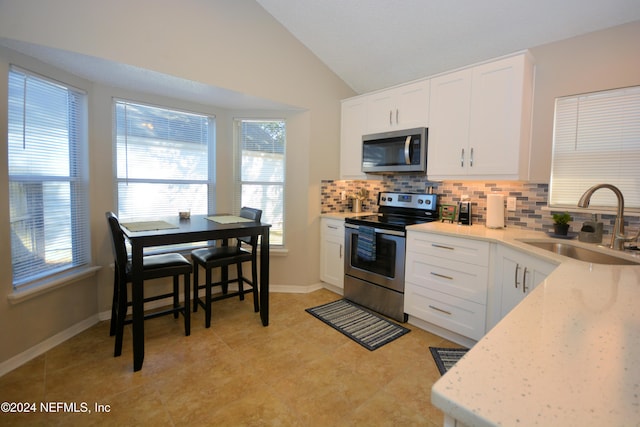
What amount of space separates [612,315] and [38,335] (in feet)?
10.7

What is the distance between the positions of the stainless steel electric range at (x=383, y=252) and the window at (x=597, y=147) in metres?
1.05

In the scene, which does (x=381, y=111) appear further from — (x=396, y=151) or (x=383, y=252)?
(x=383, y=252)

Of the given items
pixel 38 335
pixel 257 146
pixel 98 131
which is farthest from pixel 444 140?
pixel 38 335

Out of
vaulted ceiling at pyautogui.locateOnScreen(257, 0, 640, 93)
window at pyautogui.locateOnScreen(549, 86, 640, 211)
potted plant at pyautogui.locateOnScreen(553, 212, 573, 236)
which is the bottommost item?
potted plant at pyautogui.locateOnScreen(553, 212, 573, 236)

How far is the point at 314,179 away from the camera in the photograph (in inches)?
139

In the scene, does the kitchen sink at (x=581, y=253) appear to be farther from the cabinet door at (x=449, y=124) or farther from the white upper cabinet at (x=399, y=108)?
the white upper cabinet at (x=399, y=108)

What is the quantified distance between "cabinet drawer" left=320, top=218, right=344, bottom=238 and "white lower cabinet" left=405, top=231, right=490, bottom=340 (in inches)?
34.7

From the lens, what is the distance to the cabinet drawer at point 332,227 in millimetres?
3385

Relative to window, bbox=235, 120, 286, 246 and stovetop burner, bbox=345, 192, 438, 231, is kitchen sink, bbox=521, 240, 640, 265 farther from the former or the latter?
window, bbox=235, 120, 286, 246

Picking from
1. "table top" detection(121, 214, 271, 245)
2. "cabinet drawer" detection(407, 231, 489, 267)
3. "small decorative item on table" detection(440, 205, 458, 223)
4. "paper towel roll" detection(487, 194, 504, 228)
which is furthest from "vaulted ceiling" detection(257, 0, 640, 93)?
"table top" detection(121, 214, 271, 245)

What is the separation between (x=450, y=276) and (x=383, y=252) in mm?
658

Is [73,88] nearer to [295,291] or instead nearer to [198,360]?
[198,360]

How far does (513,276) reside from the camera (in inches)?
80.7

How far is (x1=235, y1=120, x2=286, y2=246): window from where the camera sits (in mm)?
3518
